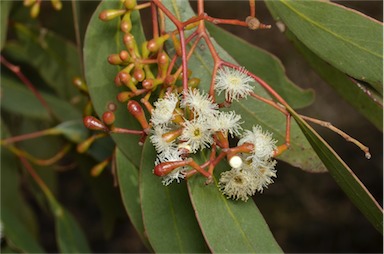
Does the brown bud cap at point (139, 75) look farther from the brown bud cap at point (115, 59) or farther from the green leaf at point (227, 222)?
the green leaf at point (227, 222)

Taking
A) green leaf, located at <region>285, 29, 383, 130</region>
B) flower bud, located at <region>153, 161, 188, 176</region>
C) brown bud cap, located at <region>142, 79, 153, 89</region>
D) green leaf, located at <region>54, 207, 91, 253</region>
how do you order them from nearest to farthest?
flower bud, located at <region>153, 161, 188, 176</region>, brown bud cap, located at <region>142, 79, 153, 89</region>, green leaf, located at <region>285, 29, 383, 130</region>, green leaf, located at <region>54, 207, 91, 253</region>

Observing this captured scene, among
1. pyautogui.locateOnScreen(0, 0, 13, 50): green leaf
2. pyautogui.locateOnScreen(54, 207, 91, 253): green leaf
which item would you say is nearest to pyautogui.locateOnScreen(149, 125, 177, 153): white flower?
pyautogui.locateOnScreen(0, 0, 13, 50): green leaf

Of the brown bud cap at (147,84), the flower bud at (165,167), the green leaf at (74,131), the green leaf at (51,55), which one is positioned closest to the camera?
the flower bud at (165,167)

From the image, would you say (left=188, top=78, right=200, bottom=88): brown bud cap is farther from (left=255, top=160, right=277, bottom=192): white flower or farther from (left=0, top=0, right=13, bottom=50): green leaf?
(left=0, top=0, right=13, bottom=50): green leaf

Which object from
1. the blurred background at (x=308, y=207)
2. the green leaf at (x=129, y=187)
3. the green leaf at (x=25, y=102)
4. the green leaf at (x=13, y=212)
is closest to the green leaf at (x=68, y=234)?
the green leaf at (x=13, y=212)

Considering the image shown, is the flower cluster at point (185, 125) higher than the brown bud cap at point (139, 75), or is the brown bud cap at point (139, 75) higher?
the brown bud cap at point (139, 75)

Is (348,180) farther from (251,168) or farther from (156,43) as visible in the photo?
(156,43)
